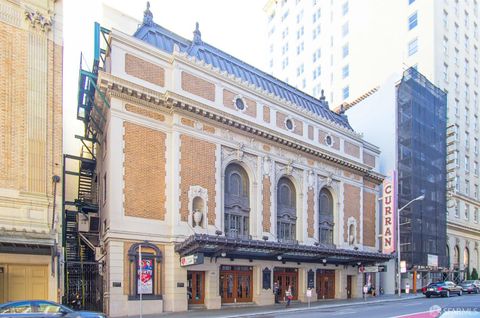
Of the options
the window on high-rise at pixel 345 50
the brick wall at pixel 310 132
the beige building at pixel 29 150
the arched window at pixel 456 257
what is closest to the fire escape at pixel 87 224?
the beige building at pixel 29 150

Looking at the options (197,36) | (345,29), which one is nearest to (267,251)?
(197,36)

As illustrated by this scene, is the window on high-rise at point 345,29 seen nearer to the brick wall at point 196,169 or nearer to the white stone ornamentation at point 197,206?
the brick wall at point 196,169

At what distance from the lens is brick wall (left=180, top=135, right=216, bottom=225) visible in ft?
86.9

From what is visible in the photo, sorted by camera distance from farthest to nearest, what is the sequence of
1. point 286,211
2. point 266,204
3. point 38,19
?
point 286,211, point 266,204, point 38,19

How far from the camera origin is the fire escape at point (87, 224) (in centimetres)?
2606

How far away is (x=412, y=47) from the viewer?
177ft

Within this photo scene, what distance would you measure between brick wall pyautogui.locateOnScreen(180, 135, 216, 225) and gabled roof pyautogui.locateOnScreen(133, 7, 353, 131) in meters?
6.54

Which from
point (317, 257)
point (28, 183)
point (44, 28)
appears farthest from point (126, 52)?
point (317, 257)

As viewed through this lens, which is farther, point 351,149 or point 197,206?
point 351,149

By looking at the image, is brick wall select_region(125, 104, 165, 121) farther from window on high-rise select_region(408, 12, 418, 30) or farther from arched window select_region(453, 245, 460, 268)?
arched window select_region(453, 245, 460, 268)

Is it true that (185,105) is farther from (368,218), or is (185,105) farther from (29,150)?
(368,218)

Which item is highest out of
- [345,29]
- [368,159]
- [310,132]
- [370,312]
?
[345,29]

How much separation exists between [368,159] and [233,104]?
19.2 m

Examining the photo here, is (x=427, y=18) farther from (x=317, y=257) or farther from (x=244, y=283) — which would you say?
(x=244, y=283)
